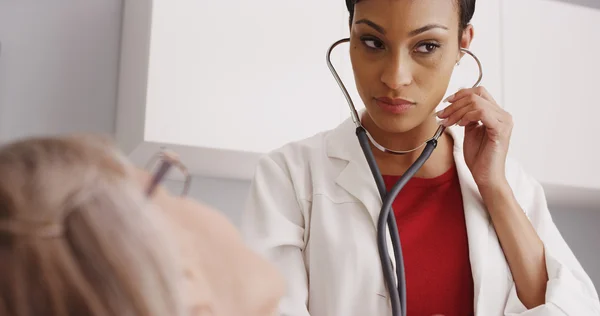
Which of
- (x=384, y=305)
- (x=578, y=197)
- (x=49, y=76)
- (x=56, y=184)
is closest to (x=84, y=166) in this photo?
(x=56, y=184)

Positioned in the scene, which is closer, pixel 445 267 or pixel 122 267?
pixel 122 267

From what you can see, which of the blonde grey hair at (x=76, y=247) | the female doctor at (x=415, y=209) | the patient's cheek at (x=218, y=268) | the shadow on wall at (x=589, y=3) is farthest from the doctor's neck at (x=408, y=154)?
the shadow on wall at (x=589, y=3)

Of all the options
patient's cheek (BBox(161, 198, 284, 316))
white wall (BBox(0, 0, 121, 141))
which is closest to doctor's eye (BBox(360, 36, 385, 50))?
patient's cheek (BBox(161, 198, 284, 316))

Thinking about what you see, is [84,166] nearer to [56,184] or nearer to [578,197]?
[56,184]

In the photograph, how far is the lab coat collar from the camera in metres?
0.97

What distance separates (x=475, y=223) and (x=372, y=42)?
12.9 inches

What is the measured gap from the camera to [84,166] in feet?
1.13

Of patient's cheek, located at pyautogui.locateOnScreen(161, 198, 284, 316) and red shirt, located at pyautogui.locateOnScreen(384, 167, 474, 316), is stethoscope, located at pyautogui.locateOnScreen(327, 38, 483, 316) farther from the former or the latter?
patient's cheek, located at pyautogui.locateOnScreen(161, 198, 284, 316)

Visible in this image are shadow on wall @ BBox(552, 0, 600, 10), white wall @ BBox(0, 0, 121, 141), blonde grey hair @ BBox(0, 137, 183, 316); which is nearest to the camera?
blonde grey hair @ BBox(0, 137, 183, 316)

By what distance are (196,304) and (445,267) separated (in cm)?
69

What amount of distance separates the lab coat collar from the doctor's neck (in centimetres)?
3

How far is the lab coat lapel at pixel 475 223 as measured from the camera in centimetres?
96

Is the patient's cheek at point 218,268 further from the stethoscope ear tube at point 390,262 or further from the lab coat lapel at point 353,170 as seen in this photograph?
the lab coat lapel at point 353,170

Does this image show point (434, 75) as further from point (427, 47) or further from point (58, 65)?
point (58, 65)
